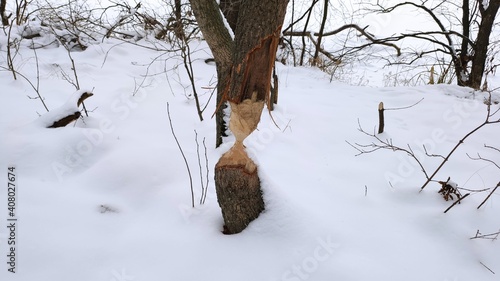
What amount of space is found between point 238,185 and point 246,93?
→ 0.41 meters

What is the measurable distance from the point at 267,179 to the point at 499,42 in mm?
4766

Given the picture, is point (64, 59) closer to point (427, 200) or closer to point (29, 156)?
point (29, 156)

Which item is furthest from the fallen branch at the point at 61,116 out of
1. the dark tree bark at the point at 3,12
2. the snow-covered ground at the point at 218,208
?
the dark tree bark at the point at 3,12

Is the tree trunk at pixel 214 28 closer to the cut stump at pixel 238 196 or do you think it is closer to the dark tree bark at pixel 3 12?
the cut stump at pixel 238 196

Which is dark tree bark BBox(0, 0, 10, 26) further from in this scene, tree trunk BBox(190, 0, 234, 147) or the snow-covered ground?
tree trunk BBox(190, 0, 234, 147)

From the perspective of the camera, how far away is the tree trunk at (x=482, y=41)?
3.71 meters

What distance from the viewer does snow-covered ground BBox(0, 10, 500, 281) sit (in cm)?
113

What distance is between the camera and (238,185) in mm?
1203

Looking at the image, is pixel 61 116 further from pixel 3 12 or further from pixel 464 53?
pixel 464 53

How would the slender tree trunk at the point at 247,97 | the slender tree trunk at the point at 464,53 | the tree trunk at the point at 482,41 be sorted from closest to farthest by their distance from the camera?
the slender tree trunk at the point at 247,97 → the tree trunk at the point at 482,41 → the slender tree trunk at the point at 464,53

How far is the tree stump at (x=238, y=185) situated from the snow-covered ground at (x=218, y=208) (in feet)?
0.17

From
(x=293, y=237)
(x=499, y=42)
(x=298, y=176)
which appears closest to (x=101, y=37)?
(x=298, y=176)

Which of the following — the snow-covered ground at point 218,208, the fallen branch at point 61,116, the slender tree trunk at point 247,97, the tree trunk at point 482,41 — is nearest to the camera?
the slender tree trunk at point 247,97

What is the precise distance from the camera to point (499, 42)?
13.5ft
